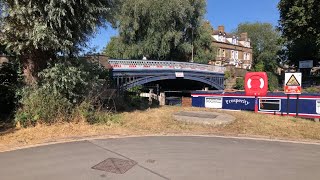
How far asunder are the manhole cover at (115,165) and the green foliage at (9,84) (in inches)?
229

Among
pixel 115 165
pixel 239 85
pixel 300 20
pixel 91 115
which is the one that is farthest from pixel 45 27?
pixel 239 85

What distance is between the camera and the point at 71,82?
12.0 m

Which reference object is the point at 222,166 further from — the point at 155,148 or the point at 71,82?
the point at 71,82

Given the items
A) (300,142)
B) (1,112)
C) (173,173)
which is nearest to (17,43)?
(1,112)

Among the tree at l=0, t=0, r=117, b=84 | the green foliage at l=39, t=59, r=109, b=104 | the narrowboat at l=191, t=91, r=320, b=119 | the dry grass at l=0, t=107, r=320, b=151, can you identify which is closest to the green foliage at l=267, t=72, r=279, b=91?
the narrowboat at l=191, t=91, r=320, b=119

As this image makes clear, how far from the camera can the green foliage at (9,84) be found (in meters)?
12.6

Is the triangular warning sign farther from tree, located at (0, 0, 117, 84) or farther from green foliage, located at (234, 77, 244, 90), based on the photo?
green foliage, located at (234, 77, 244, 90)

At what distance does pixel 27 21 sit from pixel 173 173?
685 cm

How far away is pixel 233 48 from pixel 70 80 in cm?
8538

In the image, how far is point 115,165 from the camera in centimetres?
759

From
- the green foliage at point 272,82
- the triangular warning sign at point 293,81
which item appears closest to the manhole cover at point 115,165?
the triangular warning sign at point 293,81

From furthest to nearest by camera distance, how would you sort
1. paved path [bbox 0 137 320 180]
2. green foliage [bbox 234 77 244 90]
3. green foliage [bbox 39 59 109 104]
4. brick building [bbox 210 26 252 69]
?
brick building [bbox 210 26 252 69], green foliage [bbox 234 77 244 90], green foliage [bbox 39 59 109 104], paved path [bbox 0 137 320 180]

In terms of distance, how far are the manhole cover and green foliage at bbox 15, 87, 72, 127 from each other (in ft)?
13.8

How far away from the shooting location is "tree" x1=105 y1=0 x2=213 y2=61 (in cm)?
4519
